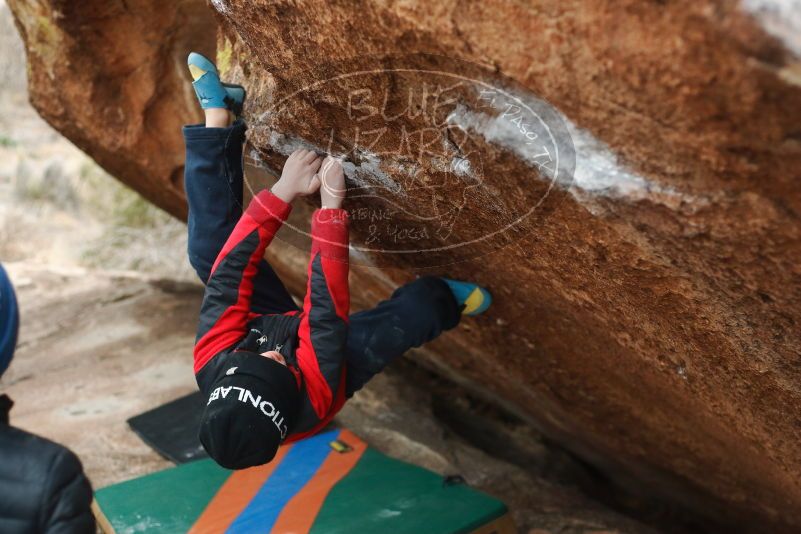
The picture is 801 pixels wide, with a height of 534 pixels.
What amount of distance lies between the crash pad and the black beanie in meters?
0.54

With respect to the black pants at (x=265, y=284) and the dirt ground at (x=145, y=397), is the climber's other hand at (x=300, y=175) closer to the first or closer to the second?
the black pants at (x=265, y=284)

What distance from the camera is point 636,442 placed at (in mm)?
2750

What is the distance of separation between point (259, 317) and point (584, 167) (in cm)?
107

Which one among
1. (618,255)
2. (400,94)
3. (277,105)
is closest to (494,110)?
(400,94)

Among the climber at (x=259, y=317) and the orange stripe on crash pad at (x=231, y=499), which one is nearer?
the climber at (x=259, y=317)

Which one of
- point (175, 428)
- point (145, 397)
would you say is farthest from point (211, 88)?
point (145, 397)

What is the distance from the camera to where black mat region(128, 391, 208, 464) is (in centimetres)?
263

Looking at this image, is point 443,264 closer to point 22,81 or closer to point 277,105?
point 277,105

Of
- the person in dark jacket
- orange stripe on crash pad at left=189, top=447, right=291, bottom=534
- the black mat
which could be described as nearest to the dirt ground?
the black mat

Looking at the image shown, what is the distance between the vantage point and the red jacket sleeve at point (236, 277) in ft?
5.99

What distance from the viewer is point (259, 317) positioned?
1997mm

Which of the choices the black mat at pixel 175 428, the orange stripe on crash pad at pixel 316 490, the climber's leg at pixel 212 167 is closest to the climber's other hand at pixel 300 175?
the climber's leg at pixel 212 167

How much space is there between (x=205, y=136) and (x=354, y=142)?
44 centimetres

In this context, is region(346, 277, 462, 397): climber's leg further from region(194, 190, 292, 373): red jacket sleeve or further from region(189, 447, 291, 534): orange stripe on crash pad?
region(189, 447, 291, 534): orange stripe on crash pad
